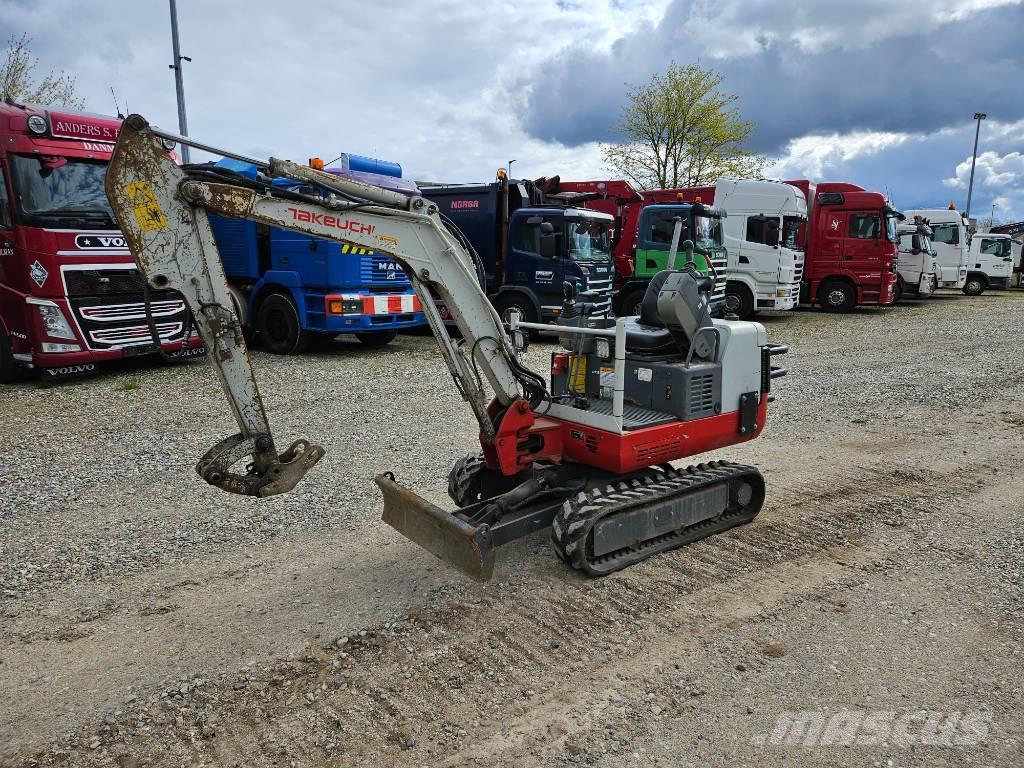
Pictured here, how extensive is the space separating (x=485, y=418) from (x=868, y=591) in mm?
2472

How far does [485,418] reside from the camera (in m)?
4.53

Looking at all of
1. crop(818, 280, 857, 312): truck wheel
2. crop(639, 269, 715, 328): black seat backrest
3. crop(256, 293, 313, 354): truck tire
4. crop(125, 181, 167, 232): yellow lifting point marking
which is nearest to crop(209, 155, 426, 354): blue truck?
crop(256, 293, 313, 354): truck tire

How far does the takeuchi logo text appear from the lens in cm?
382

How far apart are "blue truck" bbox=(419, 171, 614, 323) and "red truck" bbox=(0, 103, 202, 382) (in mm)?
5272

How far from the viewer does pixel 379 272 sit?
487 inches

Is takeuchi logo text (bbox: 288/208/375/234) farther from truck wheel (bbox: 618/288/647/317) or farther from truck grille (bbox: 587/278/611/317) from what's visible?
truck wheel (bbox: 618/288/647/317)

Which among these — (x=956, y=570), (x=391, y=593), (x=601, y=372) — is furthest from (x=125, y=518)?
(x=956, y=570)

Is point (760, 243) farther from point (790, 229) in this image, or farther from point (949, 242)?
point (949, 242)

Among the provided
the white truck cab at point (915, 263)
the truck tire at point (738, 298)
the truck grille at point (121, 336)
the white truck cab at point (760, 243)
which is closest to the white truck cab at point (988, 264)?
the white truck cab at point (915, 263)

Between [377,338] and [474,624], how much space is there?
33.5ft

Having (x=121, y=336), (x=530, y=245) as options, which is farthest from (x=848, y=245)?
(x=121, y=336)

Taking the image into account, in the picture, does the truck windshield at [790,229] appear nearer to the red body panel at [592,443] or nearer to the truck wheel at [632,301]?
the truck wheel at [632,301]

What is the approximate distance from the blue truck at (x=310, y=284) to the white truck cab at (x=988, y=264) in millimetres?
24118

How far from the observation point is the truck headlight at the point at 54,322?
373 inches
